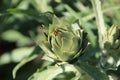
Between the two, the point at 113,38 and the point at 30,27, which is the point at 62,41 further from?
the point at 30,27

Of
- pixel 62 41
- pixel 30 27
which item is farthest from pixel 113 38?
pixel 30 27

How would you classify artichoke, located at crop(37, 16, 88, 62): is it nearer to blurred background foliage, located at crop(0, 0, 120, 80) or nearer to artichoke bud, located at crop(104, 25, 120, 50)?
artichoke bud, located at crop(104, 25, 120, 50)

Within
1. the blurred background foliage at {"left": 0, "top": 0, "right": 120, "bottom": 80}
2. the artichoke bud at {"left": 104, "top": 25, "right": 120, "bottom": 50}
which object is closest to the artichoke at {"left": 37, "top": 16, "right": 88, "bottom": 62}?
the artichoke bud at {"left": 104, "top": 25, "right": 120, "bottom": 50}

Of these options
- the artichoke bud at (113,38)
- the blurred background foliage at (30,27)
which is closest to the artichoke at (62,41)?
the artichoke bud at (113,38)

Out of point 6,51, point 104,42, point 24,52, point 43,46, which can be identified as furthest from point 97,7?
point 6,51

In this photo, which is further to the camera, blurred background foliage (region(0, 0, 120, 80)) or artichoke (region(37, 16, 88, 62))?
blurred background foliage (region(0, 0, 120, 80))
